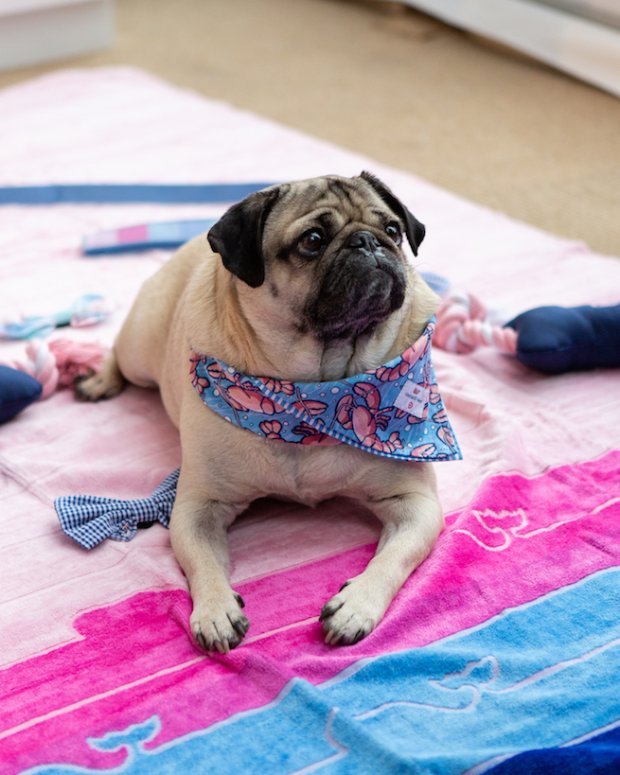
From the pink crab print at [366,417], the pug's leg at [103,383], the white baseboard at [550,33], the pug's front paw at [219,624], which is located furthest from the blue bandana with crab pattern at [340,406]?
the white baseboard at [550,33]

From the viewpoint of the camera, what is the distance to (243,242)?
1979 millimetres

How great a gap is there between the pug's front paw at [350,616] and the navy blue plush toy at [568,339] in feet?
3.32

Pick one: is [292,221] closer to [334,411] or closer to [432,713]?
[334,411]

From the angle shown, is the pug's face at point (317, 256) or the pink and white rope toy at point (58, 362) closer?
the pug's face at point (317, 256)

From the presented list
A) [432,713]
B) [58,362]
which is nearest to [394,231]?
[432,713]

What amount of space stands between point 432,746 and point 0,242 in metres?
2.35

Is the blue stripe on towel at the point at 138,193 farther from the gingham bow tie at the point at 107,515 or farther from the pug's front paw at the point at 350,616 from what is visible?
the pug's front paw at the point at 350,616

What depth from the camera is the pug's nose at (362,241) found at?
6.48ft

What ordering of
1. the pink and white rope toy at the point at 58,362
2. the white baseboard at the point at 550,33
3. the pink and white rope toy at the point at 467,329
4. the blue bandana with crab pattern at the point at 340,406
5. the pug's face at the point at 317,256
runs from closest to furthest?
the pug's face at the point at 317,256 → the blue bandana with crab pattern at the point at 340,406 → the pink and white rope toy at the point at 58,362 → the pink and white rope toy at the point at 467,329 → the white baseboard at the point at 550,33

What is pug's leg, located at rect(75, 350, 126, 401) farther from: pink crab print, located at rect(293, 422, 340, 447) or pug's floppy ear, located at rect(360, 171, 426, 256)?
pug's floppy ear, located at rect(360, 171, 426, 256)

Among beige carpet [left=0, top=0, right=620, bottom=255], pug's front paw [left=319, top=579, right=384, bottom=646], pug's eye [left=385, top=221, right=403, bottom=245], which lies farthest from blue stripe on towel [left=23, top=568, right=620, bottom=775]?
beige carpet [left=0, top=0, right=620, bottom=255]

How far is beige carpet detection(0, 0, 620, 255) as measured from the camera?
4.10 metres

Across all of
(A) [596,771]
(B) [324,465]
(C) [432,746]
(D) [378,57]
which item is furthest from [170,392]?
(D) [378,57]

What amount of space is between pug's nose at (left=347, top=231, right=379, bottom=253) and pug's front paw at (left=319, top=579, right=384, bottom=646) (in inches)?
23.0
